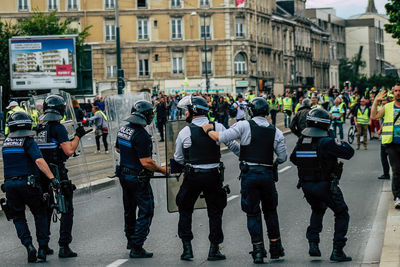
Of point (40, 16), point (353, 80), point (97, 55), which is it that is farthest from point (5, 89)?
point (353, 80)

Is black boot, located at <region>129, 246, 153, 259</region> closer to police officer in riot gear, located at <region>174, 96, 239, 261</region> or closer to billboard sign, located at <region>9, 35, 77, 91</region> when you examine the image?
police officer in riot gear, located at <region>174, 96, 239, 261</region>

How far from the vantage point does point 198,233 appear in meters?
11.0

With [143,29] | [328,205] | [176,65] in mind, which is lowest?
[328,205]

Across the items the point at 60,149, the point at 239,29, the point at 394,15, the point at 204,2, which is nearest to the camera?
the point at 60,149

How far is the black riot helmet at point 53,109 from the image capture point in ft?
31.1

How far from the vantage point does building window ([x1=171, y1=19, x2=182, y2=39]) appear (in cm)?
7931

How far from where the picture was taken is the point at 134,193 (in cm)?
924

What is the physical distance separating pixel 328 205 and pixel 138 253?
7.03ft

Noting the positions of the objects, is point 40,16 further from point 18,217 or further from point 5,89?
point 18,217

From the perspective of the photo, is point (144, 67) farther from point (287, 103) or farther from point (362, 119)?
point (362, 119)

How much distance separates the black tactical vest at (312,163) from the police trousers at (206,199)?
0.91 m

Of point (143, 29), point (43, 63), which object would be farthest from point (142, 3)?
point (43, 63)

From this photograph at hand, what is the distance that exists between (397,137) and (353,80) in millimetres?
112112

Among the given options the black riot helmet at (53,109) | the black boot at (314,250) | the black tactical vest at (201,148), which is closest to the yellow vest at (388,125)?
the black boot at (314,250)
